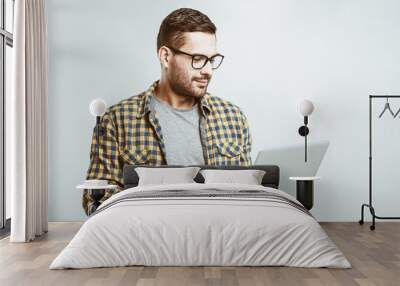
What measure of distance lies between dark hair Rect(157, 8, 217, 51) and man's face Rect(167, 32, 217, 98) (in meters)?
0.08

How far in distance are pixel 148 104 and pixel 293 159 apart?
6.42ft

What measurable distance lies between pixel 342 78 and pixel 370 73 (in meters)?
0.37

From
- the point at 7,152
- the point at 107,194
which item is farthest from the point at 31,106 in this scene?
the point at 107,194

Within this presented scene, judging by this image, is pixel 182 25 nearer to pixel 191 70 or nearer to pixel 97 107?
pixel 191 70

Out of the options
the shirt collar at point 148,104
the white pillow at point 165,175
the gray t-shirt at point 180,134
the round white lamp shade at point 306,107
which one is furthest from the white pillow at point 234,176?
the round white lamp shade at point 306,107

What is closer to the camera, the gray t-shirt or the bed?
the bed

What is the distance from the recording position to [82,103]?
7121mm

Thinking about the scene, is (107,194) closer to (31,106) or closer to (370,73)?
(31,106)

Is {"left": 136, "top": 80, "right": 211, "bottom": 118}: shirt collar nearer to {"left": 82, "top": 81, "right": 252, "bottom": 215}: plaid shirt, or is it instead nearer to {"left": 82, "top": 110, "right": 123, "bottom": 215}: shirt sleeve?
{"left": 82, "top": 81, "right": 252, "bottom": 215}: plaid shirt

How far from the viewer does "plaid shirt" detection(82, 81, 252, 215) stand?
6.91m

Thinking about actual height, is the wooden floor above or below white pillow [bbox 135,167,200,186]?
below

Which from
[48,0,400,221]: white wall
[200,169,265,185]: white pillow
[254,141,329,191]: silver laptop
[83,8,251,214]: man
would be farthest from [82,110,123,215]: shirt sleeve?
[254,141,329,191]: silver laptop

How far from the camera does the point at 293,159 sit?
23.3ft

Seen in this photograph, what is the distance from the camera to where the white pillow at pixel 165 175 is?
20.9 ft
